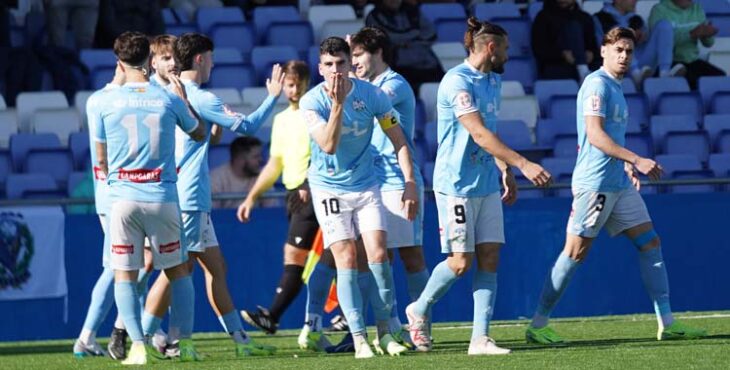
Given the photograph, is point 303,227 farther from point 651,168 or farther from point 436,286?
point 651,168

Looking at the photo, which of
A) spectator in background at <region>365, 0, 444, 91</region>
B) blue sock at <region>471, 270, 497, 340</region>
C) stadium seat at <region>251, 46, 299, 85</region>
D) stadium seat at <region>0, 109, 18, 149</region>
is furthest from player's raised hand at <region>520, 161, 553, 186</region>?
stadium seat at <region>251, 46, 299, 85</region>

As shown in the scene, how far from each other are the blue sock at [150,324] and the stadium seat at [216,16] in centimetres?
822

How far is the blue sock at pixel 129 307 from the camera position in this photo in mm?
9797

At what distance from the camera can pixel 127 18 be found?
17578 millimetres

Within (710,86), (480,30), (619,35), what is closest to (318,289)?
(480,30)

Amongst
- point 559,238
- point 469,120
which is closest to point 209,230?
point 469,120

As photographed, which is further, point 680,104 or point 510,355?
point 680,104

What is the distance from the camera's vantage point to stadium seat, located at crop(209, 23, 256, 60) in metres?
18.2

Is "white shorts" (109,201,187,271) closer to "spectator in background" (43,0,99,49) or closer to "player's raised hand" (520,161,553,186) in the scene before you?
"player's raised hand" (520,161,553,186)

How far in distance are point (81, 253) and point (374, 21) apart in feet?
16.8

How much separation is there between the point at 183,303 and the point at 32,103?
23.8ft

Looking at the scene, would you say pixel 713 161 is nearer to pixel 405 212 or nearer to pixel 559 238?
pixel 559 238

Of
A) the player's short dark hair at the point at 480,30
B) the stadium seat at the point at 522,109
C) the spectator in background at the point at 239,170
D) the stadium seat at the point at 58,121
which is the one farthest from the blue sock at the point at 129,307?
the stadium seat at the point at 522,109

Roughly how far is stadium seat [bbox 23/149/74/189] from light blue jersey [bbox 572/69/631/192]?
623 cm
